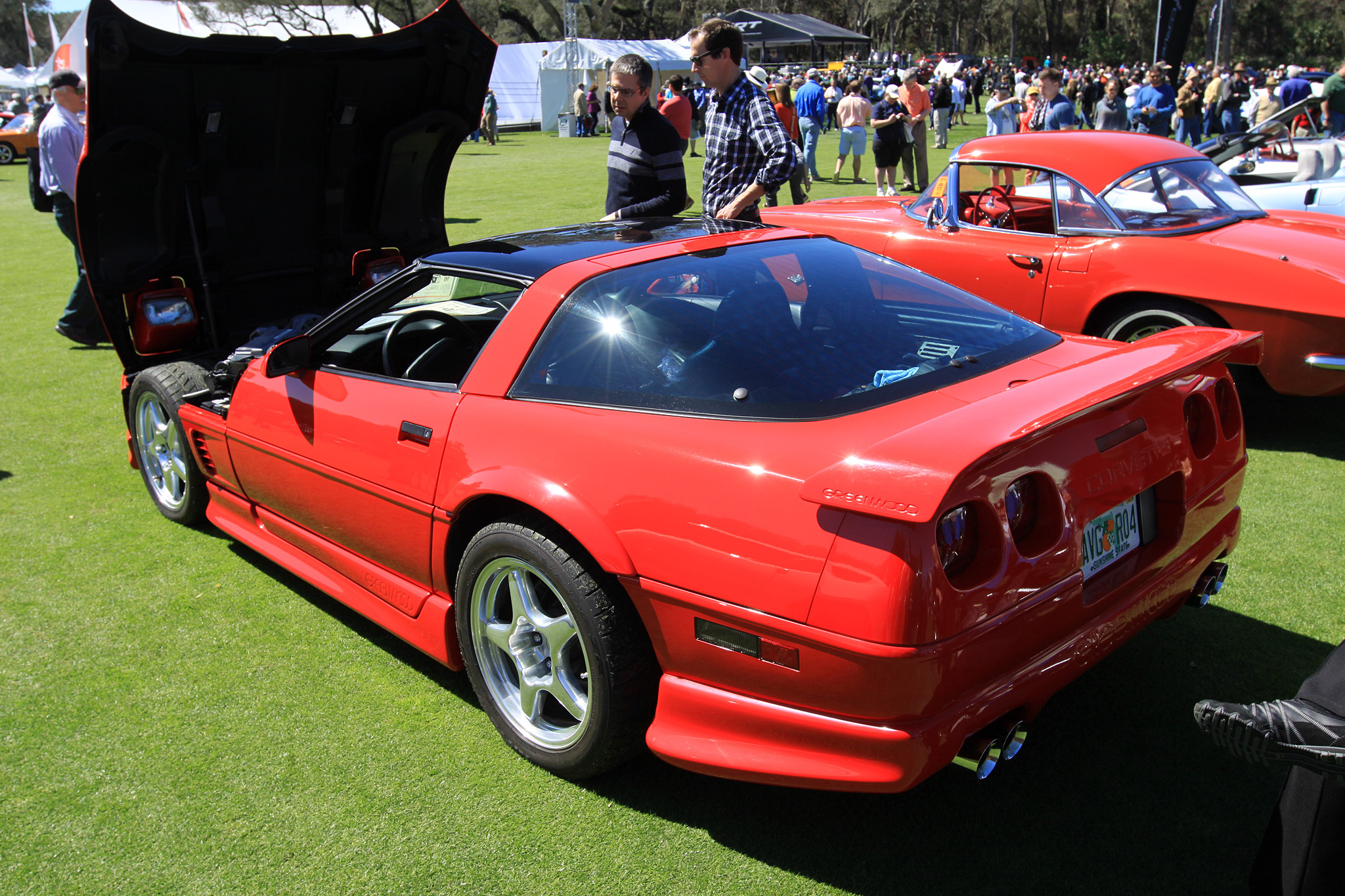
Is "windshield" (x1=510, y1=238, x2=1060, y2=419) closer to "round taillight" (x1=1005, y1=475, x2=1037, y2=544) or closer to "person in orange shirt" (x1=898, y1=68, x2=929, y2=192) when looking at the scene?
"round taillight" (x1=1005, y1=475, x2=1037, y2=544)

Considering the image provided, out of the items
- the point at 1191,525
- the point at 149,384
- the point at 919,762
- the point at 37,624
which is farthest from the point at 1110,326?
the point at 37,624

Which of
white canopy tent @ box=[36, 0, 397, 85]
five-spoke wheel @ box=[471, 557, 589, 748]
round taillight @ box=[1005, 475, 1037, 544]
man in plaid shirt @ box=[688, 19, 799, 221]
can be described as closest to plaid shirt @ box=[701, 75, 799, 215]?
man in plaid shirt @ box=[688, 19, 799, 221]

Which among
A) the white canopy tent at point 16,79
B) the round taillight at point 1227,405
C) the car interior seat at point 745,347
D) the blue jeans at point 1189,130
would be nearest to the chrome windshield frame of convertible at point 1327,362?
the round taillight at point 1227,405

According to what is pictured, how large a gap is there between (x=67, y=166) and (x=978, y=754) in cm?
808

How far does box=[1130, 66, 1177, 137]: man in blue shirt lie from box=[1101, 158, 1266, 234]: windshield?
1127 centimetres

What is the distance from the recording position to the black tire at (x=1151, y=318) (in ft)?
17.0

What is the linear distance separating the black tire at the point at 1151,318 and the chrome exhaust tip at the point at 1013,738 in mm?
3518

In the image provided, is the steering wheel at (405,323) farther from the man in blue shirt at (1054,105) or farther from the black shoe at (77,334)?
the man in blue shirt at (1054,105)

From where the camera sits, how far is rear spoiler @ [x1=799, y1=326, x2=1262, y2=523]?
1.91 metres

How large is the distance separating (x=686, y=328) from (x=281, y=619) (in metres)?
2.01

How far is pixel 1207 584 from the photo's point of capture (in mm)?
2783

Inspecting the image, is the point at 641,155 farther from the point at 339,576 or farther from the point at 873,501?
the point at 873,501

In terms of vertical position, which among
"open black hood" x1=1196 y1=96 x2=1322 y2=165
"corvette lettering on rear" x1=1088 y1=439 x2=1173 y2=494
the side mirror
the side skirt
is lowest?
the side skirt

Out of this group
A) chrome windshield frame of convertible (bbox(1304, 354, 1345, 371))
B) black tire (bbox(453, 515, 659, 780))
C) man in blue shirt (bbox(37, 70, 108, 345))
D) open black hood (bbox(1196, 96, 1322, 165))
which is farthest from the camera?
open black hood (bbox(1196, 96, 1322, 165))
